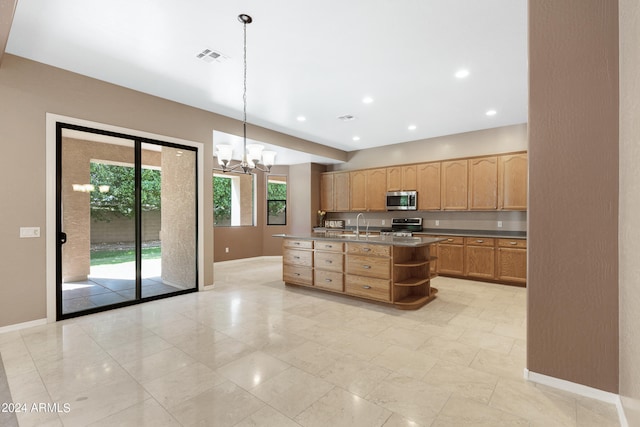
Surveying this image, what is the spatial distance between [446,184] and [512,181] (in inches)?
45.8

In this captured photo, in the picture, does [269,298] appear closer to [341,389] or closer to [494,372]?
[341,389]

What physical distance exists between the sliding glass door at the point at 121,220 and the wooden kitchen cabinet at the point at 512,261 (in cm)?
528

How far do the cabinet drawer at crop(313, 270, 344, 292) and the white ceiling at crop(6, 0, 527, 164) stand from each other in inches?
105

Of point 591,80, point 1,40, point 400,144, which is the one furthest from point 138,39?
point 400,144

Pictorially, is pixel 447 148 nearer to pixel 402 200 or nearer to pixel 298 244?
pixel 402 200

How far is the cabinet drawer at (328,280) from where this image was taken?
4.46 meters

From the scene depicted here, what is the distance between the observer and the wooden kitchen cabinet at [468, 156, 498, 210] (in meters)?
5.59

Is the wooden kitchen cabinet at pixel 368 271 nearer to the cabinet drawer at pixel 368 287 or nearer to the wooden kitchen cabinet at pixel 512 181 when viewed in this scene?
the cabinet drawer at pixel 368 287

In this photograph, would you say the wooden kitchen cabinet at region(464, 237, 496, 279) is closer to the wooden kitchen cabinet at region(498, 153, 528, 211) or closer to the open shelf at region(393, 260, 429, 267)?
the wooden kitchen cabinet at region(498, 153, 528, 211)

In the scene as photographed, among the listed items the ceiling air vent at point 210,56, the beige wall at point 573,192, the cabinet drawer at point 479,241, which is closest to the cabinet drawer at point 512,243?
the cabinet drawer at point 479,241

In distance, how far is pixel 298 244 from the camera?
5.00m

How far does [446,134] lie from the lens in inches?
248

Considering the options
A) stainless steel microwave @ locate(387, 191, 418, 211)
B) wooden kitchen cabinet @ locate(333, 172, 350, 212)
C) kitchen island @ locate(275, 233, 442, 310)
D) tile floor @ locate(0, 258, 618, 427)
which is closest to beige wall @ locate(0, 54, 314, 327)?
tile floor @ locate(0, 258, 618, 427)

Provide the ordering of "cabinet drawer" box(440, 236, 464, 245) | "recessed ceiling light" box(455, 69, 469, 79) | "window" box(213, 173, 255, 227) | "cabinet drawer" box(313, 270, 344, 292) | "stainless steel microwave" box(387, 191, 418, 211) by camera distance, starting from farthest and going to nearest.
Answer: "window" box(213, 173, 255, 227) < "stainless steel microwave" box(387, 191, 418, 211) < "cabinet drawer" box(440, 236, 464, 245) < "cabinet drawer" box(313, 270, 344, 292) < "recessed ceiling light" box(455, 69, 469, 79)
